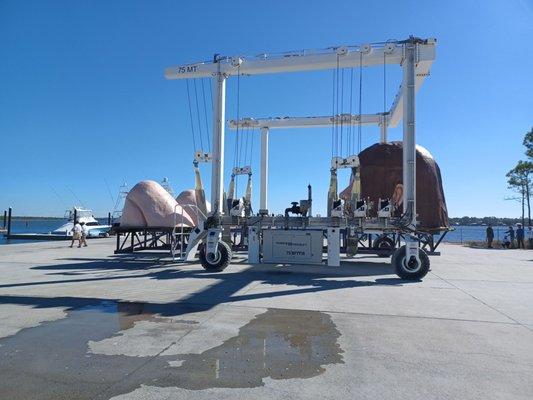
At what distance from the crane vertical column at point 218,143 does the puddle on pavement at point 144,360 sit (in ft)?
27.2

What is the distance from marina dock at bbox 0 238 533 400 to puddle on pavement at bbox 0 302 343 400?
0.07ft

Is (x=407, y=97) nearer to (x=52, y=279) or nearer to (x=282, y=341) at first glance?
(x=282, y=341)

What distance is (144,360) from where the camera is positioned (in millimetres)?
4863

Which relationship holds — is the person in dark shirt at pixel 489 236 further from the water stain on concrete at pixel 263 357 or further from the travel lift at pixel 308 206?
the water stain on concrete at pixel 263 357

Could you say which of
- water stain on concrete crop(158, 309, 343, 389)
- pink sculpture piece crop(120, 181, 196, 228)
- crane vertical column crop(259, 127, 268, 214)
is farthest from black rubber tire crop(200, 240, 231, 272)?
crane vertical column crop(259, 127, 268, 214)

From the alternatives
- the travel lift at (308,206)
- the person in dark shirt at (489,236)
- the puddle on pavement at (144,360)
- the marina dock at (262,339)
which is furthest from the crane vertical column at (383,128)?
the puddle on pavement at (144,360)

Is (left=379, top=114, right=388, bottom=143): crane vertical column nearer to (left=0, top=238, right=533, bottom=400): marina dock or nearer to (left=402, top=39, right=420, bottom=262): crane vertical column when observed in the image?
(left=402, top=39, right=420, bottom=262): crane vertical column

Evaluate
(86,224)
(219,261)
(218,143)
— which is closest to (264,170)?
(218,143)

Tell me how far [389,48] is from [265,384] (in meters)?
12.5

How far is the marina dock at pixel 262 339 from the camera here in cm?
420

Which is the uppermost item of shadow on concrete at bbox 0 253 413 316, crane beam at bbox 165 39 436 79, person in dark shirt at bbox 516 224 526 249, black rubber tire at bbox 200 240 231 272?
crane beam at bbox 165 39 436 79

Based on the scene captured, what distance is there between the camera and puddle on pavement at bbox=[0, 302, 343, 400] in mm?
4168

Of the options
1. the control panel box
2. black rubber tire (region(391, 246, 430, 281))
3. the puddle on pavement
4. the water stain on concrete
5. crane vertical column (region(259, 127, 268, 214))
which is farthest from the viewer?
crane vertical column (region(259, 127, 268, 214))

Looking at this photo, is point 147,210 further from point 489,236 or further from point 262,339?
point 489,236
